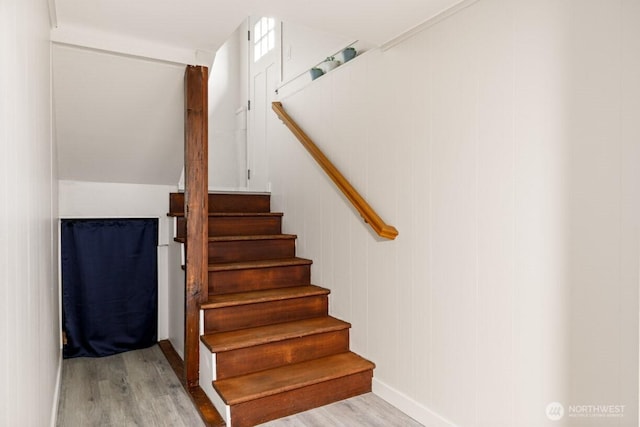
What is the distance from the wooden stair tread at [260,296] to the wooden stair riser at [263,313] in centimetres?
4

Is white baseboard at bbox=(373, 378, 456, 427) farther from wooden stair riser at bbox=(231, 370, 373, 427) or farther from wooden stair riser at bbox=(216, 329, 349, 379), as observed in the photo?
wooden stair riser at bbox=(216, 329, 349, 379)

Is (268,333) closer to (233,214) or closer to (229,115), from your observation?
(233,214)

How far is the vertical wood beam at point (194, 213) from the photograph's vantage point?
2457 millimetres

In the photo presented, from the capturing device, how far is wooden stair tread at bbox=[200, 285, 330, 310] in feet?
8.16

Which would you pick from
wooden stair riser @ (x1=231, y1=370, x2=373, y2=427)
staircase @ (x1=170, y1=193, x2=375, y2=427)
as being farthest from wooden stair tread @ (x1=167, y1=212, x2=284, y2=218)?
wooden stair riser @ (x1=231, y1=370, x2=373, y2=427)

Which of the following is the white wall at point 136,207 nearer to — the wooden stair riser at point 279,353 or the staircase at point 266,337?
the staircase at point 266,337

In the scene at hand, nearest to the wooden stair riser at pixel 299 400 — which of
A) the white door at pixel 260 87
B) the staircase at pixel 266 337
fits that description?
the staircase at pixel 266 337

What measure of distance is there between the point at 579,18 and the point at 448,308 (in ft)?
4.24

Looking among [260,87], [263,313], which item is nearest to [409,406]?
[263,313]

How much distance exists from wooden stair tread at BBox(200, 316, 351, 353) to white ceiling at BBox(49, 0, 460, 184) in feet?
4.83

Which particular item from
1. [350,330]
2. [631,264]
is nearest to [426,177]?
[631,264]

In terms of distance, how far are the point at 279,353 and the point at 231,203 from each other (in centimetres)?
162

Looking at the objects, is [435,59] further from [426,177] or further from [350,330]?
[350,330]

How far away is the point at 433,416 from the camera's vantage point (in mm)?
2043
